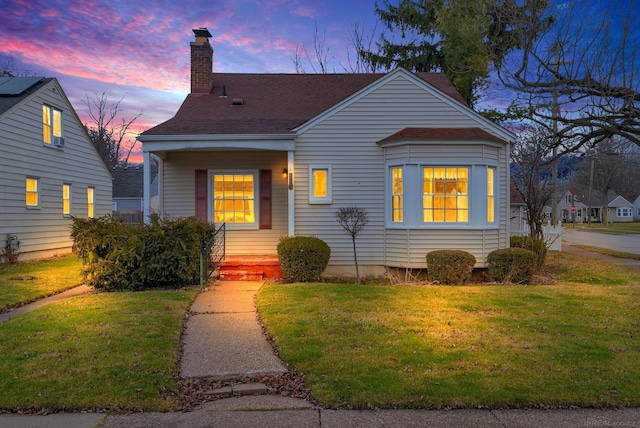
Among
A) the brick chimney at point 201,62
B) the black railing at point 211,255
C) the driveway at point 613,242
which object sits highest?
the brick chimney at point 201,62

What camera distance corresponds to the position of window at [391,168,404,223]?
12.0m

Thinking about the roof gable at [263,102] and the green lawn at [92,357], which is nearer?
the green lawn at [92,357]

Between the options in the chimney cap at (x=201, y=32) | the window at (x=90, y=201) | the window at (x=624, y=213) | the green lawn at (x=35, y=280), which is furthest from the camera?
the window at (x=624, y=213)

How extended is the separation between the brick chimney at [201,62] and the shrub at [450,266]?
8.83m

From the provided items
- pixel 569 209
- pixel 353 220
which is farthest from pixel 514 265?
pixel 569 209

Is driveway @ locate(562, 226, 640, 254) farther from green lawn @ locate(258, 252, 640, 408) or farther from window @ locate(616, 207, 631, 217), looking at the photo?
window @ locate(616, 207, 631, 217)

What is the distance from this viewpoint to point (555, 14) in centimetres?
1310

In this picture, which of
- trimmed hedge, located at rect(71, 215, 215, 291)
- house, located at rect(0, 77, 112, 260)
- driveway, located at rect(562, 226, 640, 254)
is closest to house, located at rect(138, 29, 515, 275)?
trimmed hedge, located at rect(71, 215, 215, 291)

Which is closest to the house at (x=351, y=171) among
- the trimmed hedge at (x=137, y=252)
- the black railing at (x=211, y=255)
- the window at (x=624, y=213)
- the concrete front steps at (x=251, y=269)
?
the black railing at (x=211, y=255)

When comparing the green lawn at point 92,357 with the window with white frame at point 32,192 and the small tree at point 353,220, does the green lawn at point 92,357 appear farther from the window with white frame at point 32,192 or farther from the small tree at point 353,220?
the window with white frame at point 32,192

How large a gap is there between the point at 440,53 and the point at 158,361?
2140cm

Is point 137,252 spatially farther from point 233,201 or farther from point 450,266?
point 450,266

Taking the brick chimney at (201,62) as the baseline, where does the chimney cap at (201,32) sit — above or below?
above

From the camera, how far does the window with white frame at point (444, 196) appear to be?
11.7 m
